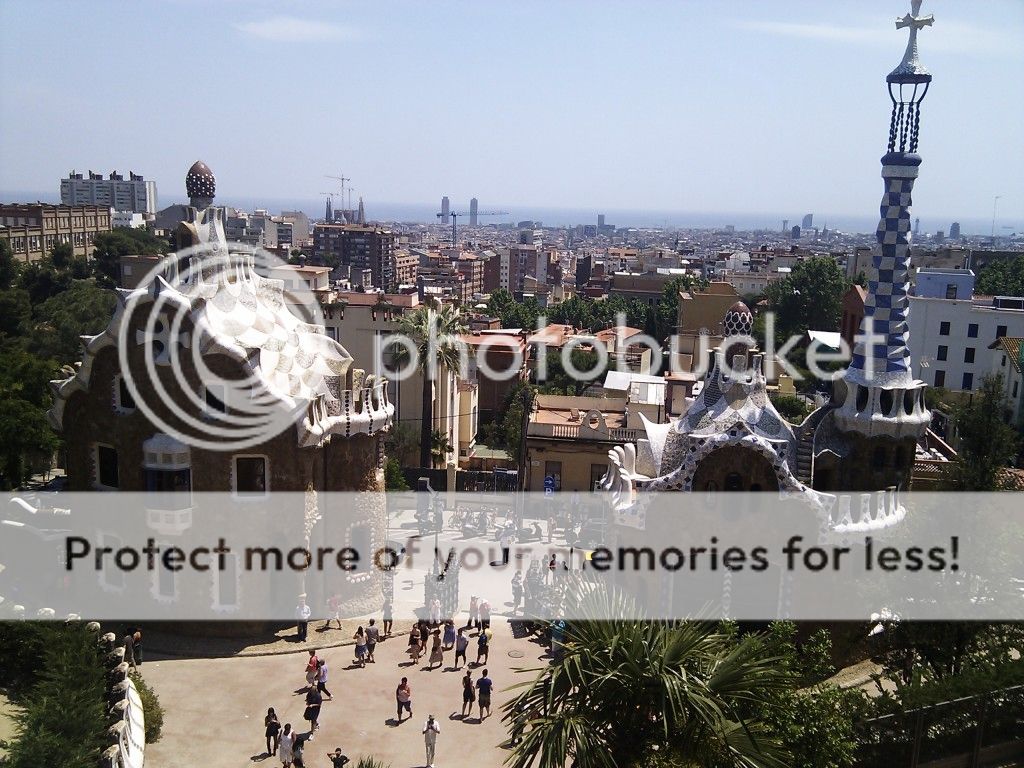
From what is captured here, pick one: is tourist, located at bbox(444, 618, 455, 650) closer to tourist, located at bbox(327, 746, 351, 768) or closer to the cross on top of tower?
tourist, located at bbox(327, 746, 351, 768)

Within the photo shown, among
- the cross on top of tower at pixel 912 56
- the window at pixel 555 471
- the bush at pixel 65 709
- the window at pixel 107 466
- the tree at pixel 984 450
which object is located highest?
the cross on top of tower at pixel 912 56

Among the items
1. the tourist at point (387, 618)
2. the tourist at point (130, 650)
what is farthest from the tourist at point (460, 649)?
the tourist at point (130, 650)

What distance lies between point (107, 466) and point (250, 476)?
14.3ft

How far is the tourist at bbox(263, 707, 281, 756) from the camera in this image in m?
19.2

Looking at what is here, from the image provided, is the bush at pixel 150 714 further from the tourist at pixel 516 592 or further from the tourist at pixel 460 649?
the tourist at pixel 516 592

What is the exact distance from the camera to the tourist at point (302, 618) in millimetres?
25484

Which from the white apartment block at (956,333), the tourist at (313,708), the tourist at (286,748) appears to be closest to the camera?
the tourist at (286,748)

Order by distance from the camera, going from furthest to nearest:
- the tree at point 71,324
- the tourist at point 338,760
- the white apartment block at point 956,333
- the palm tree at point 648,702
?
1. the white apartment block at point 956,333
2. the tree at point 71,324
3. the tourist at point 338,760
4. the palm tree at point 648,702

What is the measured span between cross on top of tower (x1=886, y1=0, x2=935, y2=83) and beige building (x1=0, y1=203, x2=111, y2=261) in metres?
87.5

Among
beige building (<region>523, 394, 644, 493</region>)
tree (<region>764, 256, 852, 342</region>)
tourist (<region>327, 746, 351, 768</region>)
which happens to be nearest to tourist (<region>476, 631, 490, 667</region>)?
tourist (<region>327, 746, 351, 768</region>)

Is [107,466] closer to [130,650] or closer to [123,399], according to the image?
[123,399]

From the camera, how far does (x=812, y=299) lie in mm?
84812

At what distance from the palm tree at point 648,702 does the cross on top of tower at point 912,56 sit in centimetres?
1757

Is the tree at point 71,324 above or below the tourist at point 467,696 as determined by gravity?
above
